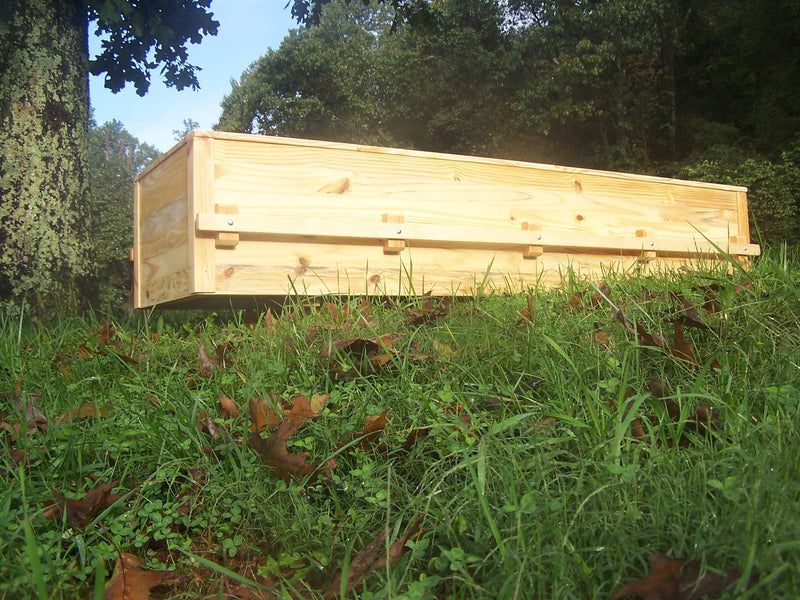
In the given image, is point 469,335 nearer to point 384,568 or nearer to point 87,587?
point 384,568

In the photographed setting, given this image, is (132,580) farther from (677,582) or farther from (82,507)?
(677,582)

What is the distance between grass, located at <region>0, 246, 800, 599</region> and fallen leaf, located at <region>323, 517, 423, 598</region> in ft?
0.05

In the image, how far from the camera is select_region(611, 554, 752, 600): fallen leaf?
3.90 feet

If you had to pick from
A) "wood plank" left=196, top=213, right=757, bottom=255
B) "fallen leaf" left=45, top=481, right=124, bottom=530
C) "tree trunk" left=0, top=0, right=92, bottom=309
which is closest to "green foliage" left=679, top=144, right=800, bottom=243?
"wood plank" left=196, top=213, right=757, bottom=255

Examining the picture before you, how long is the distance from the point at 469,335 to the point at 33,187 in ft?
12.6

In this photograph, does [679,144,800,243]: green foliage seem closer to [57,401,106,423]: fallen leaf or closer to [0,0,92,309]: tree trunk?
[0,0,92,309]: tree trunk

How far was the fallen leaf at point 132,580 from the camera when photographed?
5.35 ft

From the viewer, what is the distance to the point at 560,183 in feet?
17.1

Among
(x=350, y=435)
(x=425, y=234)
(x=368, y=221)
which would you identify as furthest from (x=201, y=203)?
(x=350, y=435)

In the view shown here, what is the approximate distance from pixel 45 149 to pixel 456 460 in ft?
14.7

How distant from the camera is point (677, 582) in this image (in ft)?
3.97

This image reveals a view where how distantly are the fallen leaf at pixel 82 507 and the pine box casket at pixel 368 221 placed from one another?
184 centimetres

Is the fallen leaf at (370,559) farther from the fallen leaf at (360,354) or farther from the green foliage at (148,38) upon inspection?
the green foliage at (148,38)

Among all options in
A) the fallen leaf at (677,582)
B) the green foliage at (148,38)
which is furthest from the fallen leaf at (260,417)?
the green foliage at (148,38)
